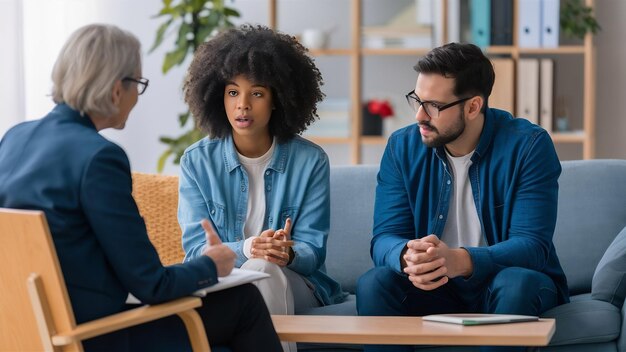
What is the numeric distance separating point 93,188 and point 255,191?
1.01m

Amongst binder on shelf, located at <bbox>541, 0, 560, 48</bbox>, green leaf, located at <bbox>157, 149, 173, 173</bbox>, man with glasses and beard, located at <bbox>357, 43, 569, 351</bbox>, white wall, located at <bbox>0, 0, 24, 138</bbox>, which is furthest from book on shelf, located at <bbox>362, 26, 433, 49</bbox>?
man with glasses and beard, located at <bbox>357, 43, 569, 351</bbox>

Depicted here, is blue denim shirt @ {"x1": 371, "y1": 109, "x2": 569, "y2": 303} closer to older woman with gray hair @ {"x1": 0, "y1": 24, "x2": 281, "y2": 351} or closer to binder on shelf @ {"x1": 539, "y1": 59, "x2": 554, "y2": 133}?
older woman with gray hair @ {"x1": 0, "y1": 24, "x2": 281, "y2": 351}

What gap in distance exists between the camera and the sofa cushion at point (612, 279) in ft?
9.13

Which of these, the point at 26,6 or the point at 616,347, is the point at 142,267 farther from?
the point at 26,6

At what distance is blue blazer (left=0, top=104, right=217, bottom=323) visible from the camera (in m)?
1.97

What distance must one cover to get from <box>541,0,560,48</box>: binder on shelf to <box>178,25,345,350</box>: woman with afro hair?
214 cm

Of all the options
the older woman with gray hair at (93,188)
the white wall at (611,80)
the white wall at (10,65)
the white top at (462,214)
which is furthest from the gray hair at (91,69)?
the white wall at (611,80)

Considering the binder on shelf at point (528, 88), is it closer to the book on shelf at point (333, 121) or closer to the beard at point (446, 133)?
the book on shelf at point (333, 121)

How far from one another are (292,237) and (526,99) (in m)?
2.28

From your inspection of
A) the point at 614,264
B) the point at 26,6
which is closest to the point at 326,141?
the point at 26,6

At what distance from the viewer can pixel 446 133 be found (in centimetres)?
274

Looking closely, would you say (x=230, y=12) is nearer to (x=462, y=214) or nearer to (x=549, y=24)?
(x=549, y=24)

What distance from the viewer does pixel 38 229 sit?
6.14 feet

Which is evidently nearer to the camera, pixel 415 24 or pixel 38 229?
pixel 38 229
